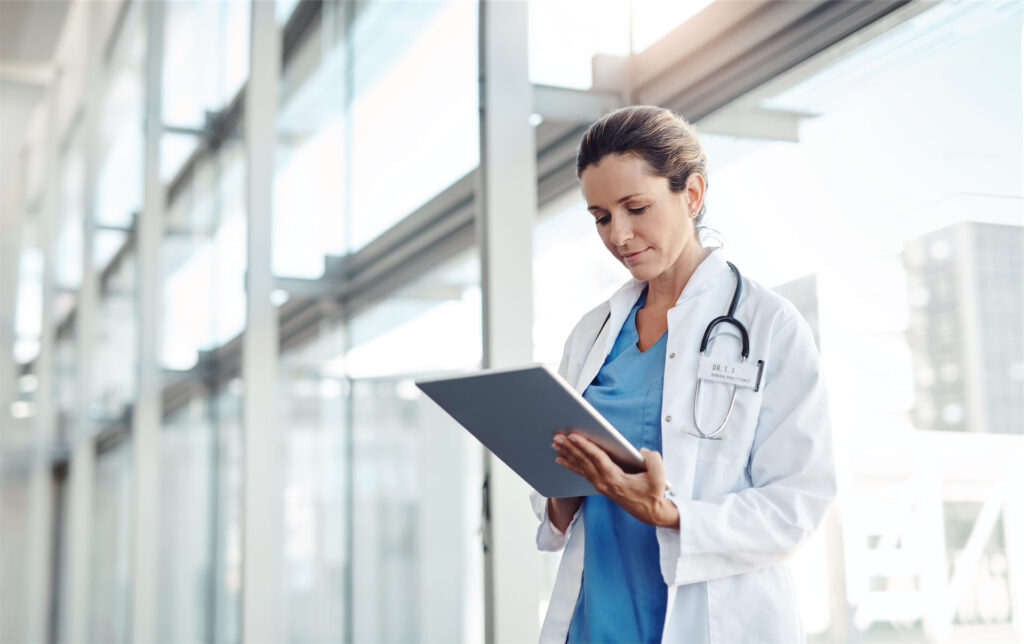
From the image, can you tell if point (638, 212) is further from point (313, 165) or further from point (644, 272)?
point (313, 165)

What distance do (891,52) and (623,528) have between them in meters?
0.99

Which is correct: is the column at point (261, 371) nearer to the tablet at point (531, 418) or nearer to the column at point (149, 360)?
the column at point (149, 360)

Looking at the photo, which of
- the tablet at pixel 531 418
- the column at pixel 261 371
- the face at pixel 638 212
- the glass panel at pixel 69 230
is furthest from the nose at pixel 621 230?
the glass panel at pixel 69 230

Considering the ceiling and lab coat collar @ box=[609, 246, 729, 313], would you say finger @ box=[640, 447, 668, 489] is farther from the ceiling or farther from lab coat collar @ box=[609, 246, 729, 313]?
the ceiling

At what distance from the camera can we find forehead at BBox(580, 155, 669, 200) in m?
1.46

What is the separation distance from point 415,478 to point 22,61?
6132 mm

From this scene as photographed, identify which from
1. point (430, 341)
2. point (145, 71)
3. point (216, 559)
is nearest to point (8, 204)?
point (145, 71)

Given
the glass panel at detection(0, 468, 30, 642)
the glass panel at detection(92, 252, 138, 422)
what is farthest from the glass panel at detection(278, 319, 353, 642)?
the glass panel at detection(0, 468, 30, 642)

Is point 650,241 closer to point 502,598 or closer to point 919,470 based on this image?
point 919,470

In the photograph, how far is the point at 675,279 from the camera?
1.55 metres

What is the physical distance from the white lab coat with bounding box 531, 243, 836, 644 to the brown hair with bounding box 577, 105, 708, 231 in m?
0.19

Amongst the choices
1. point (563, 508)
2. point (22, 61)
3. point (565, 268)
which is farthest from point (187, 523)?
point (22, 61)

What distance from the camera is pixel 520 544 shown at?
233cm

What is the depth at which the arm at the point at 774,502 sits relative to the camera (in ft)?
4.24
